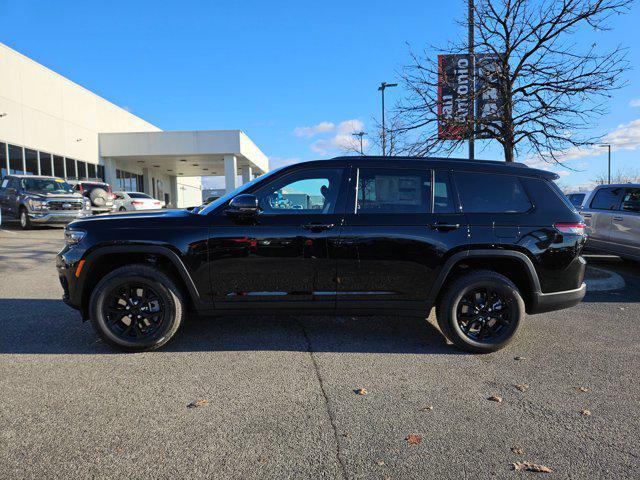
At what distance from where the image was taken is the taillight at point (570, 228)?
4.27 meters

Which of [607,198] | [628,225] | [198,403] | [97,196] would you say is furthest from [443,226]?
[97,196]

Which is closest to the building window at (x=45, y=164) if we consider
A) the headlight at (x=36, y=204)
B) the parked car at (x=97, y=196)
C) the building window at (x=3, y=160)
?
the building window at (x=3, y=160)

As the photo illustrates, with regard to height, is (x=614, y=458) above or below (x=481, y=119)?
below

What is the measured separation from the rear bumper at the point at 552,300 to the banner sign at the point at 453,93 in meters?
4.14

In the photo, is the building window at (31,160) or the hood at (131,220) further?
the building window at (31,160)

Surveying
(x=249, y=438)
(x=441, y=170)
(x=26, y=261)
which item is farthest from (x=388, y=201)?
(x=26, y=261)

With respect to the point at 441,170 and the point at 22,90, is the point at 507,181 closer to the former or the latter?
the point at 441,170

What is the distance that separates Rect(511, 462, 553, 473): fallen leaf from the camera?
2.48m

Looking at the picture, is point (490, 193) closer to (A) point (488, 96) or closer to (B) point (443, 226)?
(B) point (443, 226)

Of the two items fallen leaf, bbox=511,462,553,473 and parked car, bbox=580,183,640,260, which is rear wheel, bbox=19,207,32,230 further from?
fallen leaf, bbox=511,462,553,473

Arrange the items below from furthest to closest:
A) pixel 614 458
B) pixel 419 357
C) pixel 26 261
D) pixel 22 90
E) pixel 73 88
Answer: pixel 73 88
pixel 22 90
pixel 26 261
pixel 419 357
pixel 614 458

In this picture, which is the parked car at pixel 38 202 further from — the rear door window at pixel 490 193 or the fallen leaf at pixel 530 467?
the fallen leaf at pixel 530 467

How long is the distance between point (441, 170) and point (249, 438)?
297 cm

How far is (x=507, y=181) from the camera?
14.4ft
